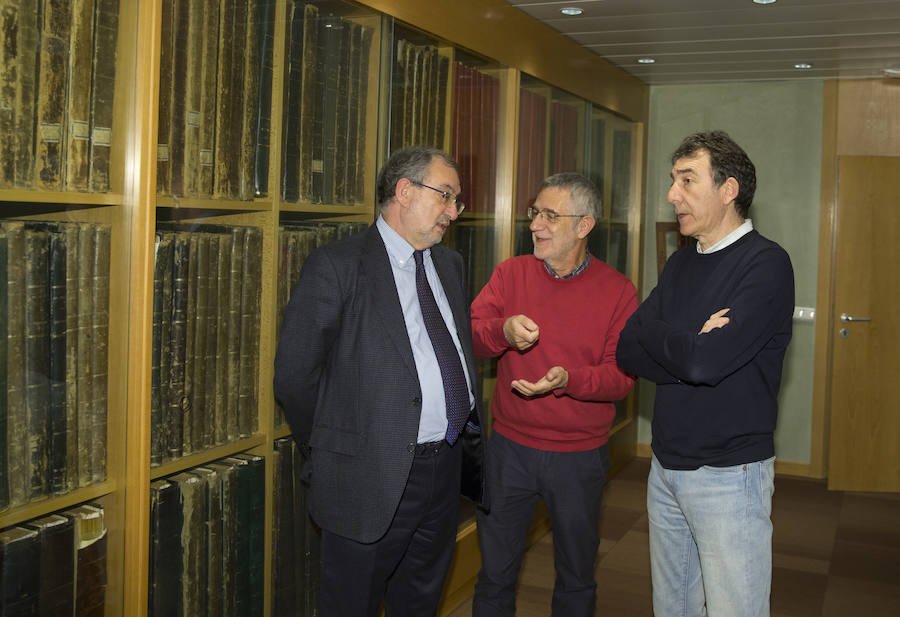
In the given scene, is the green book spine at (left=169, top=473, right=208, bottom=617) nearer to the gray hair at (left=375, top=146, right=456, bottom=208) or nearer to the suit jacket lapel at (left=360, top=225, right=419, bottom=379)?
the suit jacket lapel at (left=360, top=225, right=419, bottom=379)

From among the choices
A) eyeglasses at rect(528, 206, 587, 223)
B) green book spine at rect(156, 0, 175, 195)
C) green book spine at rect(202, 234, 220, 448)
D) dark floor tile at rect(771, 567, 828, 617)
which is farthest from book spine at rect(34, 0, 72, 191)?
dark floor tile at rect(771, 567, 828, 617)

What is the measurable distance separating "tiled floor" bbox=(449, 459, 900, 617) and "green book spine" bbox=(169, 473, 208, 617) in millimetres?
1492

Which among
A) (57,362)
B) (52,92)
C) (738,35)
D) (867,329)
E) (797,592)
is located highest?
(738,35)

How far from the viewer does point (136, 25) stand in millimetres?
2043

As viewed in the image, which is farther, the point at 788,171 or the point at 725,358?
the point at 788,171

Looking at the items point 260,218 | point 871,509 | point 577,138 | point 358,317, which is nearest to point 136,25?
point 260,218

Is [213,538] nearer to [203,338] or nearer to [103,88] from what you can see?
[203,338]

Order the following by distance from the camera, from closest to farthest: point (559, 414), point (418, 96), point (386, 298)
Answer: point (386, 298), point (559, 414), point (418, 96)

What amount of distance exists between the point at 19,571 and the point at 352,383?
34.1 inches

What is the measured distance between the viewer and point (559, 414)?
2.81 m

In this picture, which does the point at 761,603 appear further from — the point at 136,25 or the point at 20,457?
the point at 136,25

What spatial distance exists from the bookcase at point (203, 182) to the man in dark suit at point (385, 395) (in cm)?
28

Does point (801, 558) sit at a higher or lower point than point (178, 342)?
lower

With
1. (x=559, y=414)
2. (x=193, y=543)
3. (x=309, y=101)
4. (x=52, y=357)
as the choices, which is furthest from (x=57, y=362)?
(x=559, y=414)
